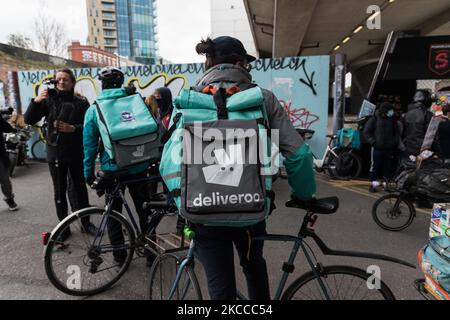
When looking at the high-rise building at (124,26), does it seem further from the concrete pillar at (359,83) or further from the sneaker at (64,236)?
the sneaker at (64,236)

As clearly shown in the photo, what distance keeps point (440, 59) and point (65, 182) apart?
7.21 metres

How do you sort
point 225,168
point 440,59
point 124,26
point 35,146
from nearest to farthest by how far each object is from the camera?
point 225,168 < point 440,59 < point 35,146 < point 124,26

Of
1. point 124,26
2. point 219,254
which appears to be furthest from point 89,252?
point 124,26

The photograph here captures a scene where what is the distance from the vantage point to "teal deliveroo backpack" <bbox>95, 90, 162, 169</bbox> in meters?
2.59

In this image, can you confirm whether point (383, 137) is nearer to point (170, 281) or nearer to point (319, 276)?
point (319, 276)

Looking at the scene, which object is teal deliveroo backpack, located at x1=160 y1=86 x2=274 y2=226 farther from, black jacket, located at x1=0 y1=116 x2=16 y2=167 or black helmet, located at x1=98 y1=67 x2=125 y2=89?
black jacket, located at x1=0 y1=116 x2=16 y2=167

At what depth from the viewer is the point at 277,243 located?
359cm

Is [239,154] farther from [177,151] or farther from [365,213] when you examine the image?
[365,213]

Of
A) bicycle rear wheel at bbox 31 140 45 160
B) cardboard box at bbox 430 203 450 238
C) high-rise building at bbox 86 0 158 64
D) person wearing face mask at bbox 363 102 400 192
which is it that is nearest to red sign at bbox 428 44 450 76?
person wearing face mask at bbox 363 102 400 192

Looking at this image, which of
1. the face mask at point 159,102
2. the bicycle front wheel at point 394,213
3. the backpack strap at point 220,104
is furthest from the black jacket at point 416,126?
the backpack strap at point 220,104

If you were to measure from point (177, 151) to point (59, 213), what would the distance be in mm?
2898

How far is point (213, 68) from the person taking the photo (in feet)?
5.29

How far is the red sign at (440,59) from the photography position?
6141 millimetres
